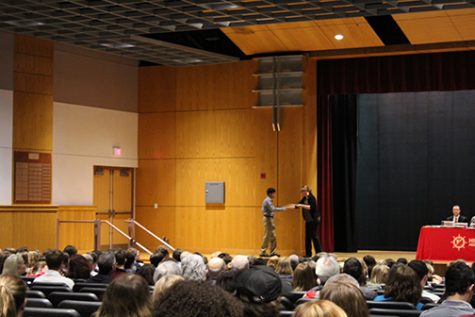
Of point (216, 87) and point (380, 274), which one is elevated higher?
point (216, 87)

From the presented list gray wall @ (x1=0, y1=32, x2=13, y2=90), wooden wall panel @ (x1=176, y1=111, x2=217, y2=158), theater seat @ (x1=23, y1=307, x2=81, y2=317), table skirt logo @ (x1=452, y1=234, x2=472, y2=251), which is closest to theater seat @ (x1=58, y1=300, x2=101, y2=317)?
theater seat @ (x1=23, y1=307, x2=81, y2=317)

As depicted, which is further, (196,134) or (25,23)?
(196,134)

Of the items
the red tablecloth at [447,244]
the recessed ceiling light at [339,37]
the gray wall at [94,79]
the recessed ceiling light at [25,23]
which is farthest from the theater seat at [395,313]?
the gray wall at [94,79]

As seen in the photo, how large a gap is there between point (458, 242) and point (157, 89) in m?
9.20

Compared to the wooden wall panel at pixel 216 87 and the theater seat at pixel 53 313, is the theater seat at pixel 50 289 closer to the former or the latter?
the theater seat at pixel 53 313

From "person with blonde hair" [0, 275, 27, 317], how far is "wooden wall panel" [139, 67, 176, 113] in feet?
56.2

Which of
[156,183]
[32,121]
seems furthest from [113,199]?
[32,121]

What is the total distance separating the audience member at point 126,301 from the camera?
3588 mm

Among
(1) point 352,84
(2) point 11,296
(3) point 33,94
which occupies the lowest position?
(2) point 11,296

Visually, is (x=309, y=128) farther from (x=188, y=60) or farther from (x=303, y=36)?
(x=188, y=60)

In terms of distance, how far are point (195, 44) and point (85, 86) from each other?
293cm

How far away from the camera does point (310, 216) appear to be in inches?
708

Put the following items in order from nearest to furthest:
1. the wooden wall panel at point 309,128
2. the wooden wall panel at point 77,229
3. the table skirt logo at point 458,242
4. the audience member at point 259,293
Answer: the audience member at point 259,293
the table skirt logo at point 458,242
the wooden wall panel at point 77,229
the wooden wall panel at point 309,128

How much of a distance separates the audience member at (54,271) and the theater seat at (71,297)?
1258 millimetres
